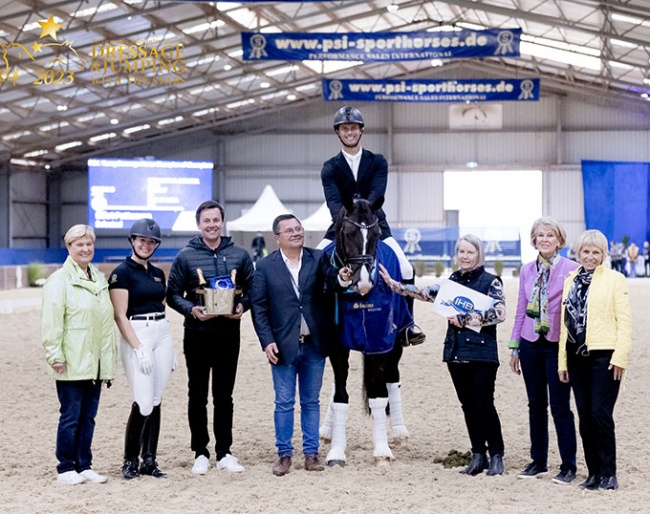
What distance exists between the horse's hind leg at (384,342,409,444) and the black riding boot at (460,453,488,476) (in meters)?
0.88

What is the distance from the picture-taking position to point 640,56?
2683cm

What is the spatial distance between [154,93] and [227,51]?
3995 mm

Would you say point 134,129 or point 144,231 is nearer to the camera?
point 144,231

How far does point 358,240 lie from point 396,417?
1504mm

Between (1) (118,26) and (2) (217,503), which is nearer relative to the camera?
(2) (217,503)

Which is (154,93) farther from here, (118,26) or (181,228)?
(118,26)

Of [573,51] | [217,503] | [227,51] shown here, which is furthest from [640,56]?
[217,503]

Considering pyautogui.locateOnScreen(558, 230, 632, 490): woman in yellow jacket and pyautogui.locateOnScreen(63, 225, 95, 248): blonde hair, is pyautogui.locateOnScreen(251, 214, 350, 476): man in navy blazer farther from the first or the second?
pyautogui.locateOnScreen(558, 230, 632, 490): woman in yellow jacket

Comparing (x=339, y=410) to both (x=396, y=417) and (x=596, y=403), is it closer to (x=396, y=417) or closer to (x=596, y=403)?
(x=396, y=417)

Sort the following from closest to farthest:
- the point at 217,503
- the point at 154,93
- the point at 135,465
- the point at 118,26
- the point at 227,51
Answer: the point at 217,503 → the point at 135,465 → the point at 118,26 → the point at 227,51 → the point at 154,93

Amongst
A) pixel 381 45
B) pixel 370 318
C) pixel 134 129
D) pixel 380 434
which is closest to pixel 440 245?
pixel 381 45

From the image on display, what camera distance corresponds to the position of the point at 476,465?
201 inches

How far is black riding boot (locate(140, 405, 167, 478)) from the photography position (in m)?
5.11

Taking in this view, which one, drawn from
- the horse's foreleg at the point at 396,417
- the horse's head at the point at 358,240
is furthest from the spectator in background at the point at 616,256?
the horse's head at the point at 358,240
